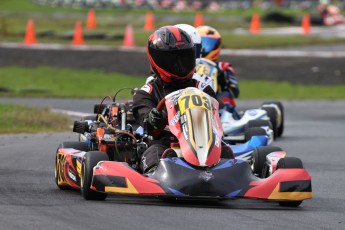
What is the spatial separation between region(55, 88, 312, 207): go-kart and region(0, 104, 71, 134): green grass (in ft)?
21.0

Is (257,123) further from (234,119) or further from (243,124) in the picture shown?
(234,119)

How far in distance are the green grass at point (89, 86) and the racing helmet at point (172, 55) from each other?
39.5ft

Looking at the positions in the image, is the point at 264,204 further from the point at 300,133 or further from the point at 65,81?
the point at 65,81

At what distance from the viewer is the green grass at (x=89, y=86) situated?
21.7m

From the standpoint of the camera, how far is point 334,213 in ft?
Answer: 24.8

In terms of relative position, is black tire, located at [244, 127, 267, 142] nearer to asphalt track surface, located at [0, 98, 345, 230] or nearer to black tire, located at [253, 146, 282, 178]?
asphalt track surface, located at [0, 98, 345, 230]

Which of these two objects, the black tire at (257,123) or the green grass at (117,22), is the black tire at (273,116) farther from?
the green grass at (117,22)

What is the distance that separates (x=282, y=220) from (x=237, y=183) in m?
0.69

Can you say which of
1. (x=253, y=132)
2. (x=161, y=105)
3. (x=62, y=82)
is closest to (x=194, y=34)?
(x=253, y=132)

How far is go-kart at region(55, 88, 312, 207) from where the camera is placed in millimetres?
7633

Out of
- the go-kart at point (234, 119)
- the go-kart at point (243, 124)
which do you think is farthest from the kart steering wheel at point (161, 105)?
the go-kart at point (234, 119)

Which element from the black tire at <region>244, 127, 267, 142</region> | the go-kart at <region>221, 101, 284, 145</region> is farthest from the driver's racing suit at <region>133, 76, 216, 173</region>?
the go-kart at <region>221, 101, 284, 145</region>

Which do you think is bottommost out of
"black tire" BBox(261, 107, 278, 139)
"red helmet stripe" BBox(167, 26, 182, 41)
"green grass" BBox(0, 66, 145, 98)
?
Result: "green grass" BBox(0, 66, 145, 98)

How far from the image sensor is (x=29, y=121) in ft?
50.1
